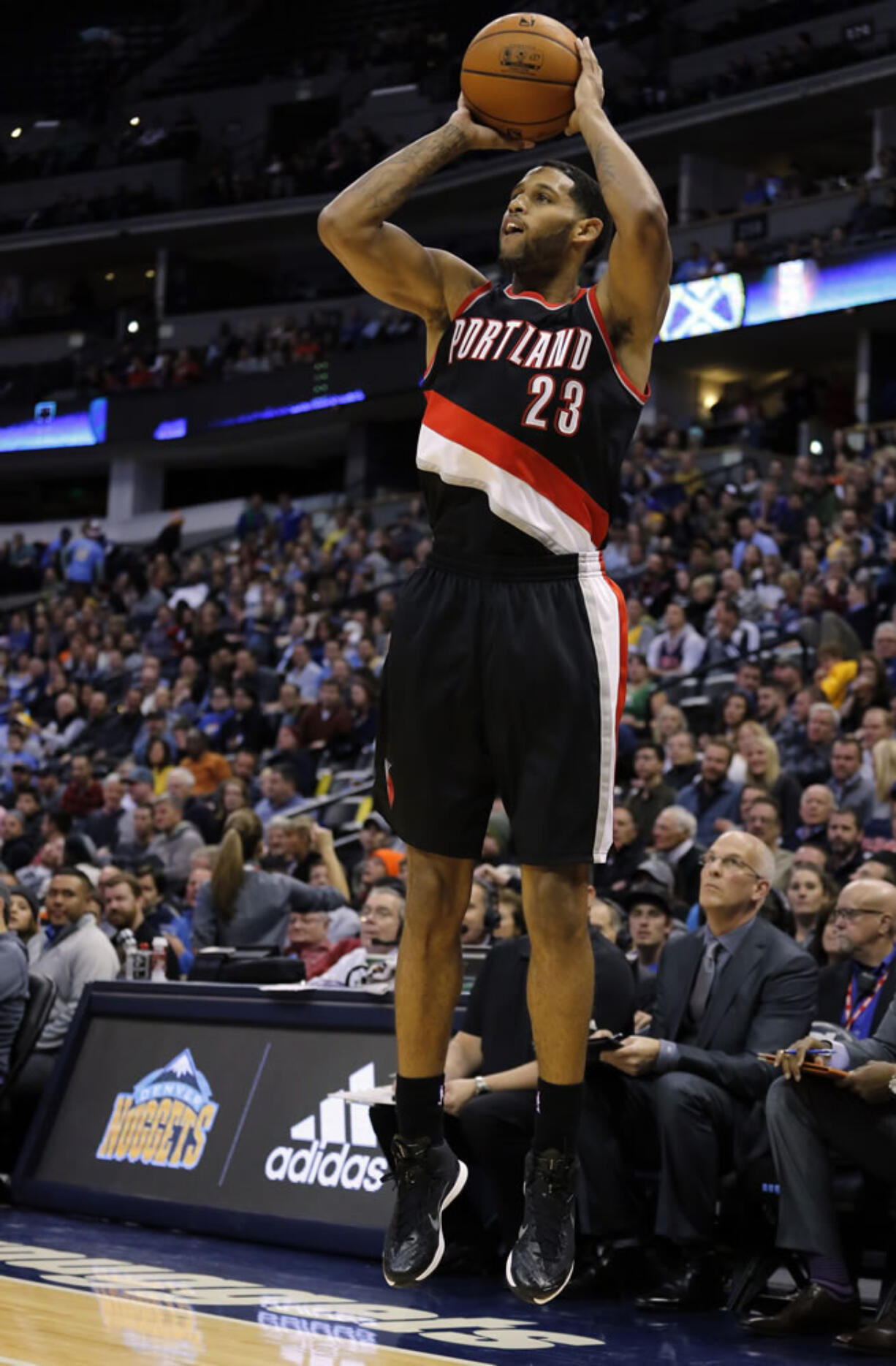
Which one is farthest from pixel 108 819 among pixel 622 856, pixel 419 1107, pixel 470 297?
pixel 470 297

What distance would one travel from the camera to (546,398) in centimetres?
341

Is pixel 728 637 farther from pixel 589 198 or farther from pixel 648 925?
pixel 589 198

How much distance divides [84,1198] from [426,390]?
5030mm

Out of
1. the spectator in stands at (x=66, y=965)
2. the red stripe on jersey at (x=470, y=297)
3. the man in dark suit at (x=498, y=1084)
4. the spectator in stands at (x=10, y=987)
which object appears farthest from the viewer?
the spectator in stands at (x=66, y=965)

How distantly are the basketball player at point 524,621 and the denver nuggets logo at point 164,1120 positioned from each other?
3.95m

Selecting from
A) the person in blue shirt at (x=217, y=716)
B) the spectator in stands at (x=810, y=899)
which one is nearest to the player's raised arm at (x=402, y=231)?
the spectator in stands at (x=810, y=899)

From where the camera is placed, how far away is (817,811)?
8.96 meters

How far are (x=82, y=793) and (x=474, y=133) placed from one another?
11.9 m

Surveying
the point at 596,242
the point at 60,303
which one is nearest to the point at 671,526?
the point at 596,242

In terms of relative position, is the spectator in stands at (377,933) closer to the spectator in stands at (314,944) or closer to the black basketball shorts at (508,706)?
the spectator in stands at (314,944)

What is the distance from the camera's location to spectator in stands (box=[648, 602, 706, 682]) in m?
12.9

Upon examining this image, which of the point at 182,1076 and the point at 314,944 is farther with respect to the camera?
the point at 314,944

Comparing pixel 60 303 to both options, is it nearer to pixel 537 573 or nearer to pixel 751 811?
pixel 751 811

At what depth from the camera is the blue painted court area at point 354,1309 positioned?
501cm
